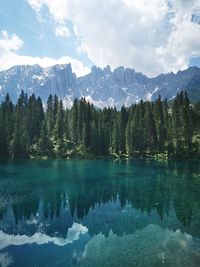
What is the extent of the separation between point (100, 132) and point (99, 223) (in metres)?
97.0

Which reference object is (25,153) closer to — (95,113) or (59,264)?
(95,113)

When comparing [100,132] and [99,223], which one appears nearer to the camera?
[99,223]

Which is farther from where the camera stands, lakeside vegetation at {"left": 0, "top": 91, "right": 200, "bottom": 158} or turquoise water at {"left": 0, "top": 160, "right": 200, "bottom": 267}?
lakeside vegetation at {"left": 0, "top": 91, "right": 200, "bottom": 158}

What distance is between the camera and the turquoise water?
25.3m

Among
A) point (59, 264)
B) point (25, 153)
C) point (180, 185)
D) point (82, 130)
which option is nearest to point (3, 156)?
point (25, 153)

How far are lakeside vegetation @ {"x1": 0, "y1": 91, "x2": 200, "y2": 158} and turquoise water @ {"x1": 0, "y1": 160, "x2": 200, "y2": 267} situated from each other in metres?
56.3

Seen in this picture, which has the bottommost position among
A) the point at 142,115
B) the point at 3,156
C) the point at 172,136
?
the point at 3,156

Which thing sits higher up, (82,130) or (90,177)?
(82,130)

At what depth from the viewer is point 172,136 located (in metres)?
121

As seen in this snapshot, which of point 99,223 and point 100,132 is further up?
point 100,132

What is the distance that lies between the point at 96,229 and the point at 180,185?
29872 millimetres

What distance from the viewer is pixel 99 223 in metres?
35.7

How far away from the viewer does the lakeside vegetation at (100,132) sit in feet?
385

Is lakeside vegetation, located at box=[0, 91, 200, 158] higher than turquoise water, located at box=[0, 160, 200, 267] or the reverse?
Answer: higher
